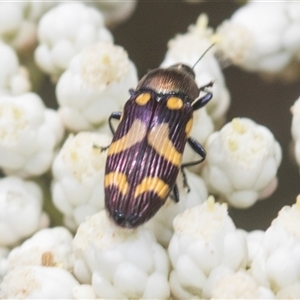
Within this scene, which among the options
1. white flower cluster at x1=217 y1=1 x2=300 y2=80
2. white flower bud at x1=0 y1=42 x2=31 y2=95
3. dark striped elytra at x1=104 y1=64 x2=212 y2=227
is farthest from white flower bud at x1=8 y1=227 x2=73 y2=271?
white flower cluster at x1=217 y1=1 x2=300 y2=80

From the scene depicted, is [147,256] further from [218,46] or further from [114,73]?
[218,46]

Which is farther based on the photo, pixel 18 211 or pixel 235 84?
pixel 235 84

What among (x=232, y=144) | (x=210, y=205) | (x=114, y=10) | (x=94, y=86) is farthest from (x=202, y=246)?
(x=114, y=10)

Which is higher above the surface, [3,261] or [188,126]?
[188,126]

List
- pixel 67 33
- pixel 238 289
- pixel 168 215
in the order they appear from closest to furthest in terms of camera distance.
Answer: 1. pixel 238 289
2. pixel 168 215
3. pixel 67 33

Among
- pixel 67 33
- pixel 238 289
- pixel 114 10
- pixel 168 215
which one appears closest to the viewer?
pixel 238 289

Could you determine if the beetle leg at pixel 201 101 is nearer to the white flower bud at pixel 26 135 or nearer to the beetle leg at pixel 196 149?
the beetle leg at pixel 196 149

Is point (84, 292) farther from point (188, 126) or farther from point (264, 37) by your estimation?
point (264, 37)

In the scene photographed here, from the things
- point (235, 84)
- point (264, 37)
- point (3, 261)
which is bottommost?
point (3, 261)
